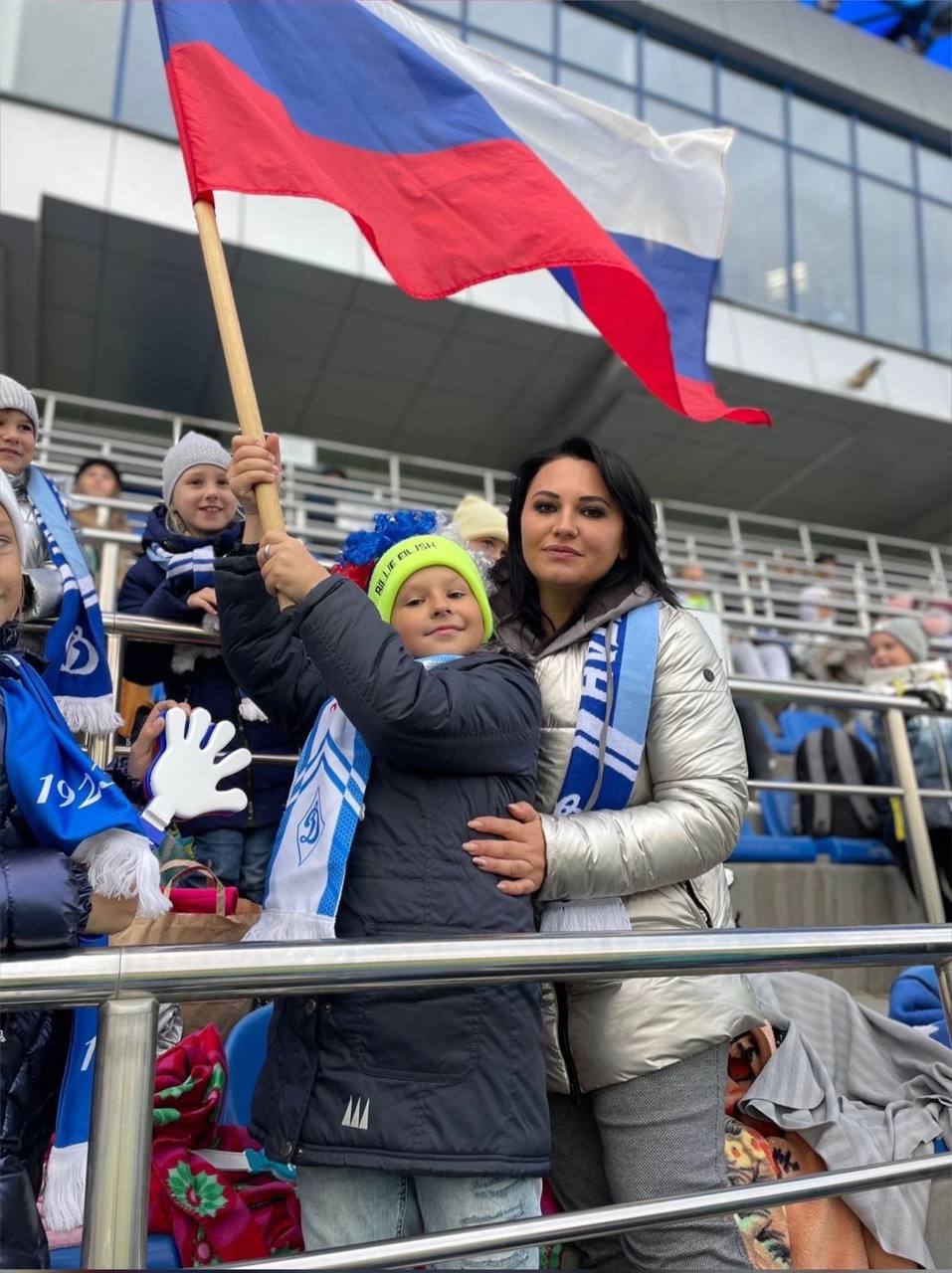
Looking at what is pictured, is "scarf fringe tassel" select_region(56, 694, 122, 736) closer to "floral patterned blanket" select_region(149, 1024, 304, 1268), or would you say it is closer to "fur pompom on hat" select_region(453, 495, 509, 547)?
"floral patterned blanket" select_region(149, 1024, 304, 1268)

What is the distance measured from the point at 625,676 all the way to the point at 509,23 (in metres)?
15.4

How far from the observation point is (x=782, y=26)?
16656 millimetres

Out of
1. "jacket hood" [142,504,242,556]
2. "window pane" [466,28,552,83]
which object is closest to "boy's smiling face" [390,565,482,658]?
"jacket hood" [142,504,242,556]

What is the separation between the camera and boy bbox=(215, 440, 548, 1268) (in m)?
1.48

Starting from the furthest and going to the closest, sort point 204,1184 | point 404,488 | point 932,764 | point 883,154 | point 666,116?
point 883,154 < point 666,116 < point 404,488 < point 932,764 < point 204,1184

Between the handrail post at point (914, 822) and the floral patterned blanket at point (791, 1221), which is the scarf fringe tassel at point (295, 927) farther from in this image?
the handrail post at point (914, 822)

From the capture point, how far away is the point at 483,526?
3.81 metres

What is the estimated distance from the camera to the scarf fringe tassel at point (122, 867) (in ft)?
5.02

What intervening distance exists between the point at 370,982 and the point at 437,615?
824mm

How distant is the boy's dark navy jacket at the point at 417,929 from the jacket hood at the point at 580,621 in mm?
188

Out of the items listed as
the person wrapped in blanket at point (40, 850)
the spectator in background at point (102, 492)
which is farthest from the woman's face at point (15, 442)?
the spectator in background at point (102, 492)

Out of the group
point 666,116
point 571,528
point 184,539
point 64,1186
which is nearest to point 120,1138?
point 64,1186

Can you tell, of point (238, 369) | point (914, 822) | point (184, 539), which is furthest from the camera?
point (914, 822)

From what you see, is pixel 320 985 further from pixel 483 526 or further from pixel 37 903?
pixel 483 526
